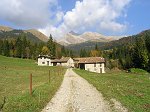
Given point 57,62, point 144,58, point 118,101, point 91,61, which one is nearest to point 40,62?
point 57,62

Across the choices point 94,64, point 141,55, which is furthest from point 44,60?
point 141,55

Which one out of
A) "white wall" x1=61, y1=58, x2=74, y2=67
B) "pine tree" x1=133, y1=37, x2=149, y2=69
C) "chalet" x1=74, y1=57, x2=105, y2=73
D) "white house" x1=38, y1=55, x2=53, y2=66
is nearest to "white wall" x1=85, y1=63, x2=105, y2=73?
"chalet" x1=74, y1=57, x2=105, y2=73

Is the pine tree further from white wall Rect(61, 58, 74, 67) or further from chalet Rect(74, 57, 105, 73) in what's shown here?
white wall Rect(61, 58, 74, 67)

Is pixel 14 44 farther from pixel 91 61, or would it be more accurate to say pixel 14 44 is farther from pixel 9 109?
pixel 9 109

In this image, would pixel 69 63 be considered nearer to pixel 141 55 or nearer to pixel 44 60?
pixel 44 60

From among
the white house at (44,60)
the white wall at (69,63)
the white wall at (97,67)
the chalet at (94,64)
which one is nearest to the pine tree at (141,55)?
the chalet at (94,64)

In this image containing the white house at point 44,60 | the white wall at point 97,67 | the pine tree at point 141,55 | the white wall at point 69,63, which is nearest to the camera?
the pine tree at point 141,55

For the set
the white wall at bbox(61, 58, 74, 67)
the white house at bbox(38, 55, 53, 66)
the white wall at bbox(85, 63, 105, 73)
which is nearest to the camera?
the white wall at bbox(85, 63, 105, 73)

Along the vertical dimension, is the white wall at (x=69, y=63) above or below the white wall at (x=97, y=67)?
above

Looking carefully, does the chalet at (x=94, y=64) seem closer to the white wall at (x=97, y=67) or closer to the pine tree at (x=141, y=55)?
the white wall at (x=97, y=67)

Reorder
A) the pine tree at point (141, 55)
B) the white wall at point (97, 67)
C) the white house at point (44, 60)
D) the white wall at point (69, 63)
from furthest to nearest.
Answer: the white wall at point (69, 63)
the white house at point (44, 60)
the white wall at point (97, 67)
the pine tree at point (141, 55)

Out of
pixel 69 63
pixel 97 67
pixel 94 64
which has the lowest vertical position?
pixel 97 67

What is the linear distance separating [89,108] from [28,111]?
3.94 meters

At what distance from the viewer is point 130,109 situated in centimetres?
1741
